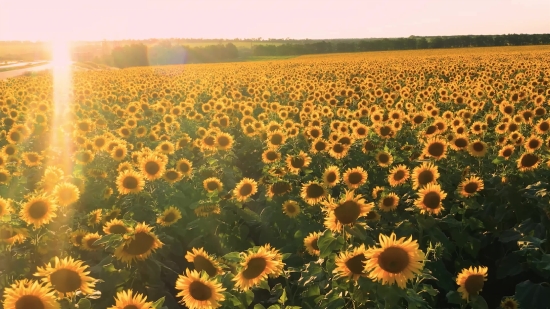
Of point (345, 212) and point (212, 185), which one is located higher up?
point (345, 212)

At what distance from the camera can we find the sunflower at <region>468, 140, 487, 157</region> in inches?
245

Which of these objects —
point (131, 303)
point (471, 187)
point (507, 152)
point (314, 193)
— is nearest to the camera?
point (131, 303)

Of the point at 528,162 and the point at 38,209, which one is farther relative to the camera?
the point at 528,162

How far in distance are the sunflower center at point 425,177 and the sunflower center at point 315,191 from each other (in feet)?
3.78

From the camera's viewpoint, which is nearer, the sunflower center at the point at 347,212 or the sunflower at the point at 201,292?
the sunflower at the point at 201,292

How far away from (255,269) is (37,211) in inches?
99.1

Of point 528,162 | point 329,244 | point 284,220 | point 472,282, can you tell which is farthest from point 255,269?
point 528,162

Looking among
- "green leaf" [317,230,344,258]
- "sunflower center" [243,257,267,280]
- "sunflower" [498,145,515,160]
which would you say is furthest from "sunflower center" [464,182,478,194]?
"sunflower center" [243,257,267,280]

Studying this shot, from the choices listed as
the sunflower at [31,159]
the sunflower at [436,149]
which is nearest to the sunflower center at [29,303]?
the sunflower at [436,149]

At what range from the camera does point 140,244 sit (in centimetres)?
315

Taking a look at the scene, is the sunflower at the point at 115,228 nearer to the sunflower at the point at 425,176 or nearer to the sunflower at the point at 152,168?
the sunflower at the point at 152,168

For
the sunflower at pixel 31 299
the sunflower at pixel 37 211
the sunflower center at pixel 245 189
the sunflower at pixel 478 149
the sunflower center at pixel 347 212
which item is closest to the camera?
the sunflower at pixel 31 299

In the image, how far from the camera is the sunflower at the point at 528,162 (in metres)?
5.25

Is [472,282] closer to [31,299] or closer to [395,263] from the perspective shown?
[395,263]
